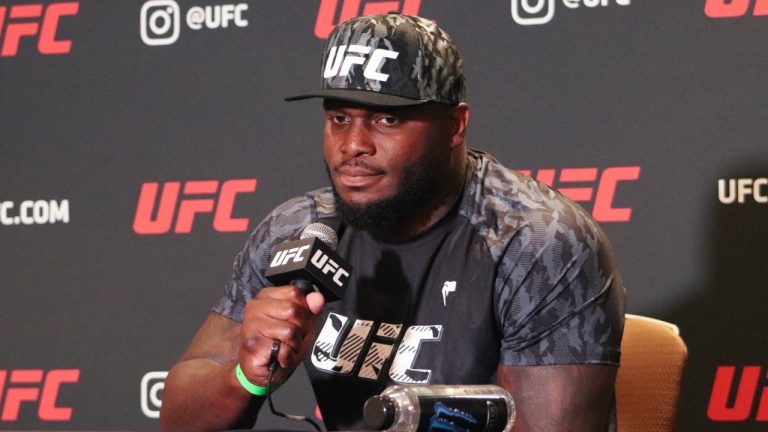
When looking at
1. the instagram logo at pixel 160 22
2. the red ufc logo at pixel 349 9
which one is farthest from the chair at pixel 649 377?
the instagram logo at pixel 160 22

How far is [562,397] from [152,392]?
1.54m

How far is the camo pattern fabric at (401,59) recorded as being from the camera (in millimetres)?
→ 1812

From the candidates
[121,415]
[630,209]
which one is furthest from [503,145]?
[121,415]

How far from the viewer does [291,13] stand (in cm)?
288

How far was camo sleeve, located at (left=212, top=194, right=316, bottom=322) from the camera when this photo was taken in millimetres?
2053

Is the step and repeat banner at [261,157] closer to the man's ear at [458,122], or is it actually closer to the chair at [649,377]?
the chair at [649,377]

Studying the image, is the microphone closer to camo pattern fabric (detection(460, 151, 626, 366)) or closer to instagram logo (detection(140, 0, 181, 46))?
camo pattern fabric (detection(460, 151, 626, 366))

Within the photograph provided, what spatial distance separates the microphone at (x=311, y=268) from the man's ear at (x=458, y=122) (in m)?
0.55

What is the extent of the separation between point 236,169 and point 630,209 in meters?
1.04

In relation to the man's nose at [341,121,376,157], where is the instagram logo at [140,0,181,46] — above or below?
below

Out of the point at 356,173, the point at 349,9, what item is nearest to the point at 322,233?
the point at 356,173

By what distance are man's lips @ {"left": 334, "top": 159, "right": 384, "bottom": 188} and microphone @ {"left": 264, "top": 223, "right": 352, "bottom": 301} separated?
14.3 inches

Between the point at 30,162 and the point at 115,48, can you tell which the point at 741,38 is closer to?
the point at 115,48

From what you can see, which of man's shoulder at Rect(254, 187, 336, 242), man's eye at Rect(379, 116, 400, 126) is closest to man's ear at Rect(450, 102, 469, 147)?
man's eye at Rect(379, 116, 400, 126)
